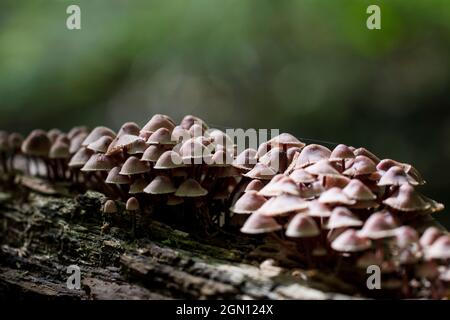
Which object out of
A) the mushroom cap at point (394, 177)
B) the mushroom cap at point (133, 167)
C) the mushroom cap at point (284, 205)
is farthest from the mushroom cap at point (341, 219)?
the mushroom cap at point (133, 167)

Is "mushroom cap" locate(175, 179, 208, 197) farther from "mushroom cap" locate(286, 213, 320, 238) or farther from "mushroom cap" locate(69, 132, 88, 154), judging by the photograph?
"mushroom cap" locate(69, 132, 88, 154)

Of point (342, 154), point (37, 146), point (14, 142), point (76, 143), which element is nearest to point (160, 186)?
point (342, 154)

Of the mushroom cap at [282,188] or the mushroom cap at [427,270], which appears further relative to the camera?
the mushroom cap at [282,188]

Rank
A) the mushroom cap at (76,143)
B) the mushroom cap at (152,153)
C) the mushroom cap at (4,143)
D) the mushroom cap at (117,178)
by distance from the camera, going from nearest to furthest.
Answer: the mushroom cap at (152,153) → the mushroom cap at (117,178) → the mushroom cap at (76,143) → the mushroom cap at (4,143)

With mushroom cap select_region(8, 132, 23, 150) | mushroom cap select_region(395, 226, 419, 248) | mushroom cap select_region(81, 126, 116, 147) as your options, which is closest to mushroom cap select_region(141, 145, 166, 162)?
mushroom cap select_region(81, 126, 116, 147)

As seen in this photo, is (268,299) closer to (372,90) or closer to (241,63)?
(372,90)

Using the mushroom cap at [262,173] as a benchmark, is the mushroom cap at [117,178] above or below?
below

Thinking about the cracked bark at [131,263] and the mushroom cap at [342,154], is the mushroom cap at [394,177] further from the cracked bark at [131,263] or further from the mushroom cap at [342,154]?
the cracked bark at [131,263]

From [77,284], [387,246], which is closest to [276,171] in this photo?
[387,246]
